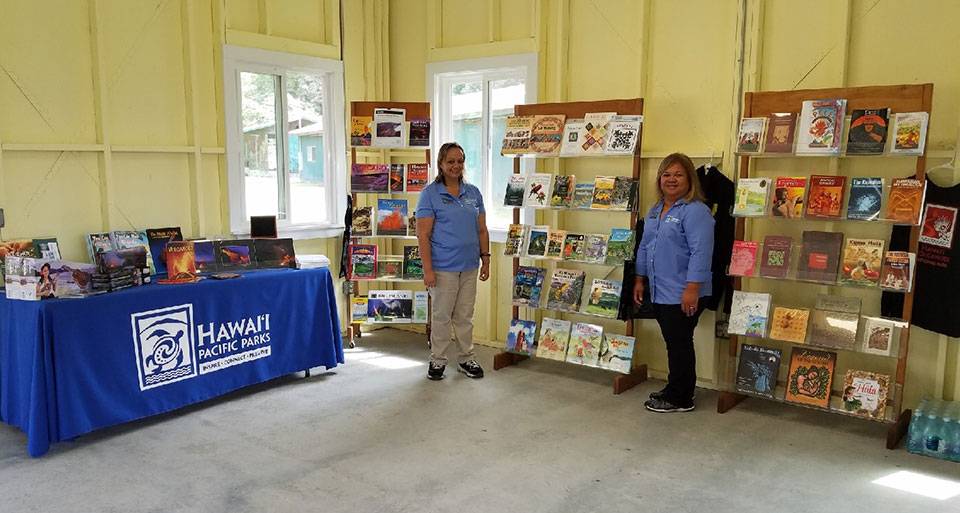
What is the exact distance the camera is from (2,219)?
4.38 meters

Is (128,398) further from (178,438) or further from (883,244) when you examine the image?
(883,244)

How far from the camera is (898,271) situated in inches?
156

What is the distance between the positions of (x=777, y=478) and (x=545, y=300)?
243 cm

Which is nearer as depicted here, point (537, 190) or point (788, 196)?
point (788, 196)

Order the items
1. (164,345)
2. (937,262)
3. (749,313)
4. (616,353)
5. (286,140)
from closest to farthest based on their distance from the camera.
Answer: (937,262), (164,345), (749,313), (616,353), (286,140)

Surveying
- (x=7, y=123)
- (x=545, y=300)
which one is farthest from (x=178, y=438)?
(x=545, y=300)

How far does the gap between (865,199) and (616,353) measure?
1.88 meters

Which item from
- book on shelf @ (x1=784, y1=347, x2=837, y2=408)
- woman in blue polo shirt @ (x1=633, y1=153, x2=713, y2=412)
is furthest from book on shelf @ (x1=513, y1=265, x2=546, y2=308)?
book on shelf @ (x1=784, y1=347, x2=837, y2=408)

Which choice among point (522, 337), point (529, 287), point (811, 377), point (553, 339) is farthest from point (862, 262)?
point (522, 337)

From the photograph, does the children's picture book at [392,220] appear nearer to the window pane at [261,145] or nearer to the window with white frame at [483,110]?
the window with white frame at [483,110]

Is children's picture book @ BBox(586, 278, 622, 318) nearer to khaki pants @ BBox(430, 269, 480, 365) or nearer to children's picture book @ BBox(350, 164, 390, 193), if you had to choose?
khaki pants @ BBox(430, 269, 480, 365)

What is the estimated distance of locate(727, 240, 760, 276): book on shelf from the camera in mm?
4328

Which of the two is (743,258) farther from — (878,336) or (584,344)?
(584,344)

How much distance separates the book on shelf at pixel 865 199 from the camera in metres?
4.03
